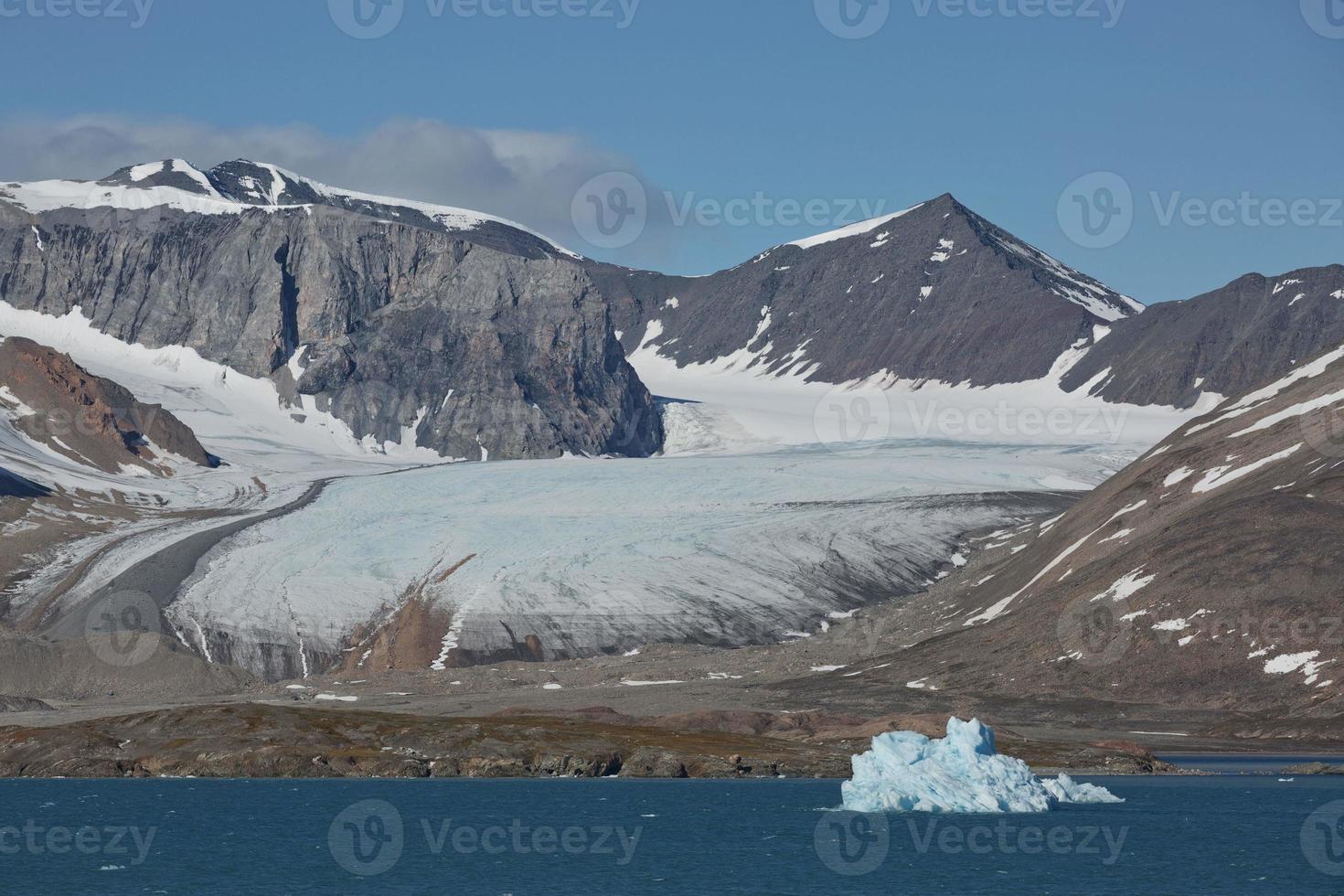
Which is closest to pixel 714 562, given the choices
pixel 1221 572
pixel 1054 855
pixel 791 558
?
pixel 791 558

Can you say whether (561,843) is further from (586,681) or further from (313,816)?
(586,681)

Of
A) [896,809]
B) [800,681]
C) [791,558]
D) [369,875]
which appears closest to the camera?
[369,875]

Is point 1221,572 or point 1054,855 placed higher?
point 1221,572
